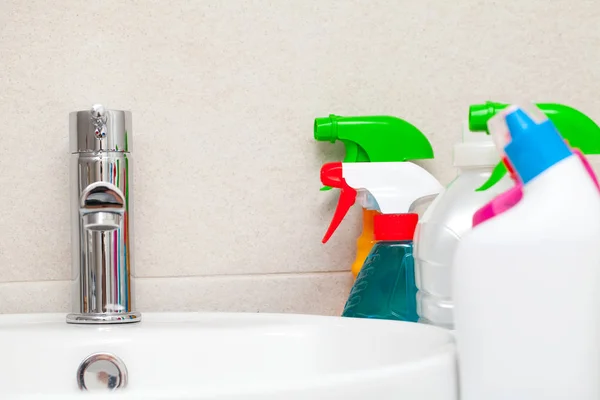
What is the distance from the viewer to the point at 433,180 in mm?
731

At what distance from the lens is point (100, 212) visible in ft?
2.23

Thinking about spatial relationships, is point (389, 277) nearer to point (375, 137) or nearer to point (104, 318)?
point (375, 137)

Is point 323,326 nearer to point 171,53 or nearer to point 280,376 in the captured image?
point 280,376

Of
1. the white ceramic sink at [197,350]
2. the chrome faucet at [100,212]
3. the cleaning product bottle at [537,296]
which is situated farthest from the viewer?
the chrome faucet at [100,212]

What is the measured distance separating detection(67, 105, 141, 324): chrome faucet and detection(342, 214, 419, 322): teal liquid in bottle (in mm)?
194

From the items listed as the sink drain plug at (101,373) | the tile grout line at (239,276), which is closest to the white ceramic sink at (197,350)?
the sink drain plug at (101,373)

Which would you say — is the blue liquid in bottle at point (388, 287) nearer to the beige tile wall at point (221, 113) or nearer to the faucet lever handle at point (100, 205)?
the beige tile wall at point (221, 113)

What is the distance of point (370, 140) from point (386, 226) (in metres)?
0.10

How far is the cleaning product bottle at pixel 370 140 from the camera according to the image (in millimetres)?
758

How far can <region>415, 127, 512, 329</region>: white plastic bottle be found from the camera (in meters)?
0.64

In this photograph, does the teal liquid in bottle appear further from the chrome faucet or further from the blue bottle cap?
the blue bottle cap

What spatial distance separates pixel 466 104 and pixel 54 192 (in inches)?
16.4

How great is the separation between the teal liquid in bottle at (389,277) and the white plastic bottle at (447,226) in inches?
1.0

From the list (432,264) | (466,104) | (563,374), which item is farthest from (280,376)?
(466,104)
